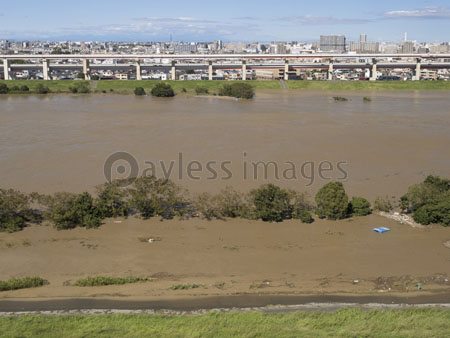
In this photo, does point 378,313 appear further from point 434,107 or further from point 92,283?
point 434,107

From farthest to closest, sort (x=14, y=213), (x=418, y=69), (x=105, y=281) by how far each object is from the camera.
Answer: (x=418, y=69) < (x=14, y=213) < (x=105, y=281)

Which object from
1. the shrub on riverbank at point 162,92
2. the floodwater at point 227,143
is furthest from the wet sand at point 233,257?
the shrub on riverbank at point 162,92

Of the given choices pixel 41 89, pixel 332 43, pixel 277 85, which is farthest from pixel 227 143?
pixel 332 43

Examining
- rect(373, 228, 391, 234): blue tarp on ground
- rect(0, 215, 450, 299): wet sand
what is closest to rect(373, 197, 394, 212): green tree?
rect(0, 215, 450, 299): wet sand

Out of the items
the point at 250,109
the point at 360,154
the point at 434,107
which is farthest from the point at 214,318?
the point at 434,107

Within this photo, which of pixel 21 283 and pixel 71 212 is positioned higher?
pixel 71 212

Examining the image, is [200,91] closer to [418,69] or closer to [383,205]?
[418,69]

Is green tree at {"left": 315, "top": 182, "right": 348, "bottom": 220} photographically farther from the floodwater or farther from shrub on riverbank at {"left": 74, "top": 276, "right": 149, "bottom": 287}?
shrub on riverbank at {"left": 74, "top": 276, "right": 149, "bottom": 287}
